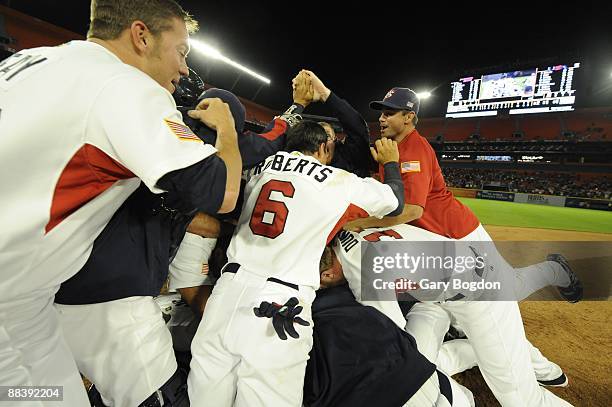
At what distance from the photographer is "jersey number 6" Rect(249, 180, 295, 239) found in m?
1.46

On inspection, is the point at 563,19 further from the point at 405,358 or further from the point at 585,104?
the point at 405,358

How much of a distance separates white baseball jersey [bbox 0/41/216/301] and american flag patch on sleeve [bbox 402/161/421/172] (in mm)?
1512

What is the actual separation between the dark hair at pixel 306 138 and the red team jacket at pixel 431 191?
56cm

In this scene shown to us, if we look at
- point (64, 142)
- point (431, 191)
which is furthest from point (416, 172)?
point (64, 142)

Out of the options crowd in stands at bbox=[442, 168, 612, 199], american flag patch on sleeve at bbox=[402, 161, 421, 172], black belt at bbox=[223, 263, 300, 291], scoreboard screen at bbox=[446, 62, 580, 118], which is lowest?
black belt at bbox=[223, 263, 300, 291]

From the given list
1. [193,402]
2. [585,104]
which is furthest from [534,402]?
[585,104]

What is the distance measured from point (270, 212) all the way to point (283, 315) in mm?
482

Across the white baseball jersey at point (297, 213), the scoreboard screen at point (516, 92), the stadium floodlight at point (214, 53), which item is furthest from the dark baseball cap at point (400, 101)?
the scoreboard screen at point (516, 92)

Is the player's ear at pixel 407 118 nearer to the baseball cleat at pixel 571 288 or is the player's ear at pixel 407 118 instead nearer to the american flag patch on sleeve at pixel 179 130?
the american flag patch on sleeve at pixel 179 130

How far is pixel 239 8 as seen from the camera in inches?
465

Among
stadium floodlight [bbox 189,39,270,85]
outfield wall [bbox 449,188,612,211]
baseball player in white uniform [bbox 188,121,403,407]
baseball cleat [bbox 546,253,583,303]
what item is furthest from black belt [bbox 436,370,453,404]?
outfield wall [bbox 449,188,612,211]

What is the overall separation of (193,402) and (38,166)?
104cm

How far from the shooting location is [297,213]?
146 cm

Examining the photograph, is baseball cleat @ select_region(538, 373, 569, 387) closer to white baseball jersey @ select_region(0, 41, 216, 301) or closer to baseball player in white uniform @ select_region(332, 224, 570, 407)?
baseball player in white uniform @ select_region(332, 224, 570, 407)
